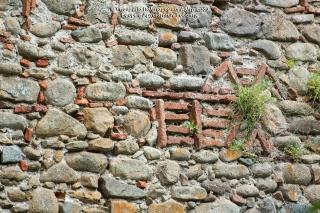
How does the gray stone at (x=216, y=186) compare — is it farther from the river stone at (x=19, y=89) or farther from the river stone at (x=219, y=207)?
the river stone at (x=19, y=89)

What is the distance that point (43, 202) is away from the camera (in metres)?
2.70

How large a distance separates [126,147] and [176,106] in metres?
0.47

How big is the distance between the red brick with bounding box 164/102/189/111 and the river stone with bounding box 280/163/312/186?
83cm

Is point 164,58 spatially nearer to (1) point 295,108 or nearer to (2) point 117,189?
(2) point 117,189

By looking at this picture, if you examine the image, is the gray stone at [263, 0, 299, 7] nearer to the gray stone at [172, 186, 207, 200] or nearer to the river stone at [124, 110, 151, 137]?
the river stone at [124, 110, 151, 137]

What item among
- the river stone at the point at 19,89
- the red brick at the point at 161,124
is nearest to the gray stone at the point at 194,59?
the red brick at the point at 161,124

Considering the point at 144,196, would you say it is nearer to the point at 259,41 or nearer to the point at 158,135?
the point at 158,135

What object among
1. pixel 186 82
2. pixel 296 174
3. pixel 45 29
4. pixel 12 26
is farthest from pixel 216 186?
pixel 12 26

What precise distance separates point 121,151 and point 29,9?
1.10 m

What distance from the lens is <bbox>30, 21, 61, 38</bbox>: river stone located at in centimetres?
294

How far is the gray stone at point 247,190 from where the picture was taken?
123 inches

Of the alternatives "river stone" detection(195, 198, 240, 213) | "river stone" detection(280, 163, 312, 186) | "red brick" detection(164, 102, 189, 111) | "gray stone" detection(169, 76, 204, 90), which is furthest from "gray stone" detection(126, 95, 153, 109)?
"river stone" detection(280, 163, 312, 186)

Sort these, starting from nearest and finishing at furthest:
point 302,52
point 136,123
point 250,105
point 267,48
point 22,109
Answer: point 22,109, point 136,123, point 250,105, point 267,48, point 302,52

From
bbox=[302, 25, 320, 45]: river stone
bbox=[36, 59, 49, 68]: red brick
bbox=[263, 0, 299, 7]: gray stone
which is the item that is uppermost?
bbox=[263, 0, 299, 7]: gray stone
